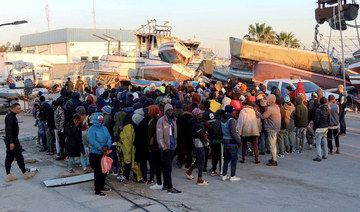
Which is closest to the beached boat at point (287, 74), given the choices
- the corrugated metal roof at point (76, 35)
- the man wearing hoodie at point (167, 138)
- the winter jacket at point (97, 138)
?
the man wearing hoodie at point (167, 138)

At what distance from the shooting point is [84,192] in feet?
23.7

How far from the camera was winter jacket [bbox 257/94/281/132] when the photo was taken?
9.31 meters

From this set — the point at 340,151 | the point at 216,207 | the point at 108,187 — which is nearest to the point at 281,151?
the point at 340,151

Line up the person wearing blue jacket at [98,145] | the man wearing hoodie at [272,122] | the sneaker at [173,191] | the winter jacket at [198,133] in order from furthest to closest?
the man wearing hoodie at [272,122] → the winter jacket at [198,133] → the sneaker at [173,191] → the person wearing blue jacket at [98,145]

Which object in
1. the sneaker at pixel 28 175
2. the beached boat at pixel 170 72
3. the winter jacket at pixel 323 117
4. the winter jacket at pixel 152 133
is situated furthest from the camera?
the beached boat at pixel 170 72

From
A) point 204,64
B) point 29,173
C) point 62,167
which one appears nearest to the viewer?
point 29,173

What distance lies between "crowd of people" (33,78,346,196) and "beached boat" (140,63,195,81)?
14156mm

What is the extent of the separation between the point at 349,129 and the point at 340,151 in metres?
3.78

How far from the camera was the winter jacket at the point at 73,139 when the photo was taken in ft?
28.1

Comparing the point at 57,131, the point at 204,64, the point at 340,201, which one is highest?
the point at 204,64

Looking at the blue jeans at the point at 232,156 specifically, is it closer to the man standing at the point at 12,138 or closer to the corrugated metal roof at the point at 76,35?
the man standing at the point at 12,138

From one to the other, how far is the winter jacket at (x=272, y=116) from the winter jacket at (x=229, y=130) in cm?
187

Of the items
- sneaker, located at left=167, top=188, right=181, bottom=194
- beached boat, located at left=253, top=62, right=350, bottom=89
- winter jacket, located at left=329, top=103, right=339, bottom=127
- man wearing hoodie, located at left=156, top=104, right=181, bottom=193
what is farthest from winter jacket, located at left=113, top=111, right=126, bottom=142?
beached boat, located at left=253, top=62, right=350, bottom=89

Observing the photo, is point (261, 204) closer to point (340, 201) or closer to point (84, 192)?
point (340, 201)
